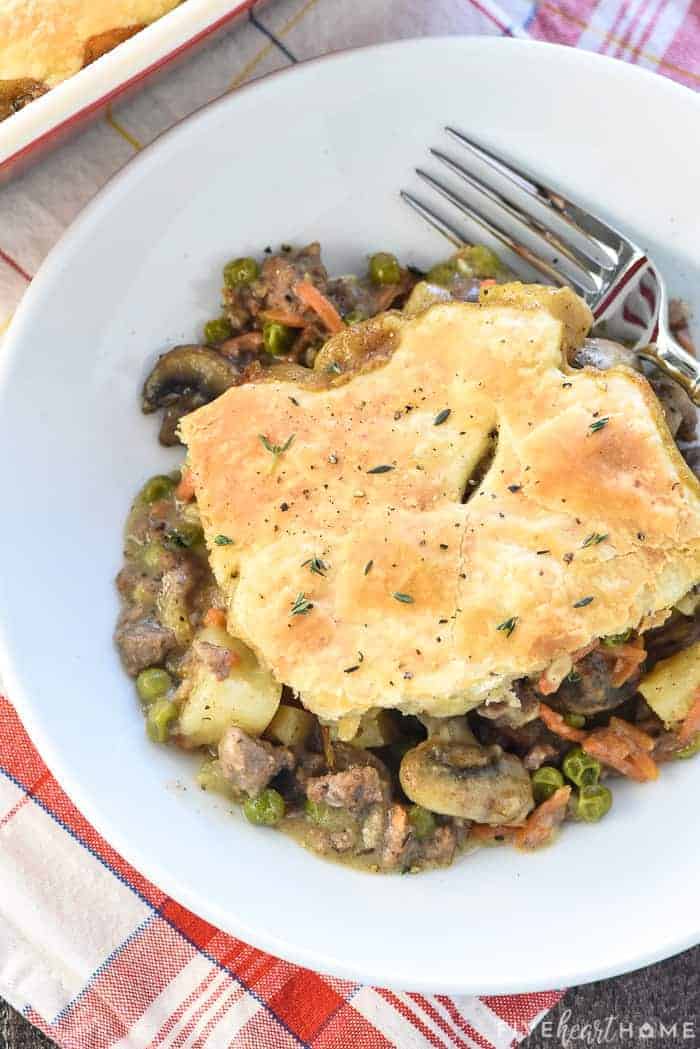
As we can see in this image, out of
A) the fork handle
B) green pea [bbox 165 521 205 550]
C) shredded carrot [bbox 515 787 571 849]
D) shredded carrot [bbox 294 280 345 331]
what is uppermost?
the fork handle

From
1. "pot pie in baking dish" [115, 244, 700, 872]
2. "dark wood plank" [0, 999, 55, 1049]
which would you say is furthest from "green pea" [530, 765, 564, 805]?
"dark wood plank" [0, 999, 55, 1049]

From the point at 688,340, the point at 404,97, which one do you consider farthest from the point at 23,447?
the point at 688,340

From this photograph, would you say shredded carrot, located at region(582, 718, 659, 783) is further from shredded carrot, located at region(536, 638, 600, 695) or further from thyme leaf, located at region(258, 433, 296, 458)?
thyme leaf, located at region(258, 433, 296, 458)

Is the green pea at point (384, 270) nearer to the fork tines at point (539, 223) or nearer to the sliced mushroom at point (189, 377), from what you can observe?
the fork tines at point (539, 223)

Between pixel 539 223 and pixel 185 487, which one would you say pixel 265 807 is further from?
pixel 539 223

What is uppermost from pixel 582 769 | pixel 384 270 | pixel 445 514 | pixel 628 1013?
pixel 384 270

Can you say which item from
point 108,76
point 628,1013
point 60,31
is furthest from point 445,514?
point 628,1013
